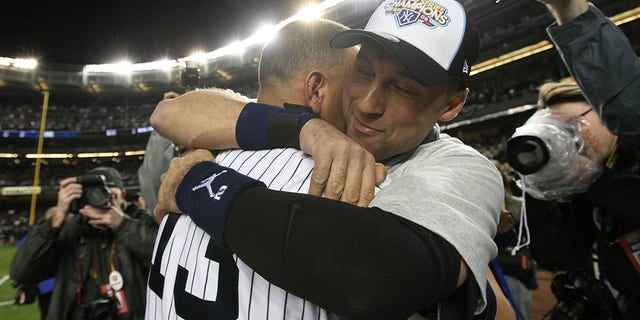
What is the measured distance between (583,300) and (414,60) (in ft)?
5.85

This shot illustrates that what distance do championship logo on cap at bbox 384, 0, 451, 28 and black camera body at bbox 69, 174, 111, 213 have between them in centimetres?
225

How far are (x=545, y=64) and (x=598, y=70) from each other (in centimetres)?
1997

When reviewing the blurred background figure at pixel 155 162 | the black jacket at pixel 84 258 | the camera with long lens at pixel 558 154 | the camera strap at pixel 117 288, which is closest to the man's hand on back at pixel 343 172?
the camera with long lens at pixel 558 154

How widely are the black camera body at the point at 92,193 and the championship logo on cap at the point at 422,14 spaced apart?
88.6 inches

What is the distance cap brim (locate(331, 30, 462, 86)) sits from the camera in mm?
1057

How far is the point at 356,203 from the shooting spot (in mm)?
806

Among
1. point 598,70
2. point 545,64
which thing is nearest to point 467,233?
point 598,70

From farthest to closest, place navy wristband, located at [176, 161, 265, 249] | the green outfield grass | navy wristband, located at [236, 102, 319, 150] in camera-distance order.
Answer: the green outfield grass → navy wristband, located at [236, 102, 319, 150] → navy wristband, located at [176, 161, 265, 249]

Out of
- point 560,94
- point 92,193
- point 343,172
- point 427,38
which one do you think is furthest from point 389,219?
point 92,193

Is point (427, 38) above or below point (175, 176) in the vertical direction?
above

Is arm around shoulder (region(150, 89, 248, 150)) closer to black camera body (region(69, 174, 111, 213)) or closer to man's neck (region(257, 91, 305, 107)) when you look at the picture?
man's neck (region(257, 91, 305, 107))

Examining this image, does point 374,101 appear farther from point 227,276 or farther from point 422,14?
point 227,276

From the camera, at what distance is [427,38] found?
1104 millimetres

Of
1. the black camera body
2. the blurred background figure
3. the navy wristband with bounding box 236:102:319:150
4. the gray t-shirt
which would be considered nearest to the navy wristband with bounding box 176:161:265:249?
the navy wristband with bounding box 236:102:319:150
